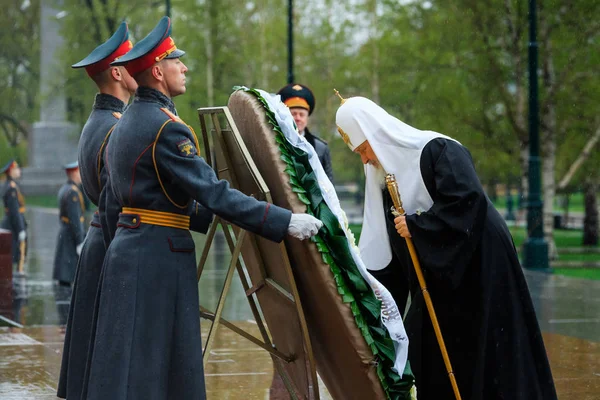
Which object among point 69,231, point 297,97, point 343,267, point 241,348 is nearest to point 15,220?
point 69,231

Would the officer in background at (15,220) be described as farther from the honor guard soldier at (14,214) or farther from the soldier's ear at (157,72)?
the soldier's ear at (157,72)

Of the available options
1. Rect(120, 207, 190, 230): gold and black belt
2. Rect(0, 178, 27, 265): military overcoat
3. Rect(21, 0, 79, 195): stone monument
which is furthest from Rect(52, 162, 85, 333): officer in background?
Rect(21, 0, 79, 195): stone monument

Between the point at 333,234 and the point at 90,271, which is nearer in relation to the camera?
the point at 333,234

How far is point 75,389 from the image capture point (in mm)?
5238

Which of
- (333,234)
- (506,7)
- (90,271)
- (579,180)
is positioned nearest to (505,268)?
(333,234)

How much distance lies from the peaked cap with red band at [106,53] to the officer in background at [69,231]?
8.45 meters

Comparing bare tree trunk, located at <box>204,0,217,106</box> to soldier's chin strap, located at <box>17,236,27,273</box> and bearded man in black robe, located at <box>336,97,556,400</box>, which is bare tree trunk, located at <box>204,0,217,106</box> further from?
bearded man in black robe, located at <box>336,97,556,400</box>

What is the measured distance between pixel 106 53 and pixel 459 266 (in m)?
2.18

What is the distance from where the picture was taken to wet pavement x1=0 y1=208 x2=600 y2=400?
691cm

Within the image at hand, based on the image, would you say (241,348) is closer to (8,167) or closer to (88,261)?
(88,261)

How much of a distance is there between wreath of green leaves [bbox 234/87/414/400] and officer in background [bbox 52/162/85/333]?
31.7 feet

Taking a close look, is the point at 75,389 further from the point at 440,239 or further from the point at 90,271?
the point at 440,239

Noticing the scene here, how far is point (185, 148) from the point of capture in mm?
4586

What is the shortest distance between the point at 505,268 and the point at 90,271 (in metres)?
2.12
